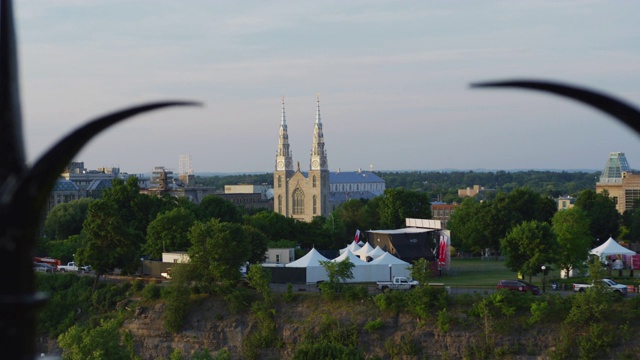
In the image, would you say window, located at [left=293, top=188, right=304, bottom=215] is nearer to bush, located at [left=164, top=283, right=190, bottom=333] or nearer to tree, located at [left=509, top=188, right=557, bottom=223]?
tree, located at [left=509, top=188, right=557, bottom=223]

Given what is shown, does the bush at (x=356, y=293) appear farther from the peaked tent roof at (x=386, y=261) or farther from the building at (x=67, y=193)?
the building at (x=67, y=193)

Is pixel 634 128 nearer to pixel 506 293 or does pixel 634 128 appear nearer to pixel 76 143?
pixel 76 143

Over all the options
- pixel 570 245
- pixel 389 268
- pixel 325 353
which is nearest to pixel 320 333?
pixel 389 268

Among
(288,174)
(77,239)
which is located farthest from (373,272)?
(288,174)

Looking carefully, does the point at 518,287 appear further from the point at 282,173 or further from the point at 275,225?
the point at 282,173

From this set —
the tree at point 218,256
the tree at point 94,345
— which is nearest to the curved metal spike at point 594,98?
the tree at point 94,345

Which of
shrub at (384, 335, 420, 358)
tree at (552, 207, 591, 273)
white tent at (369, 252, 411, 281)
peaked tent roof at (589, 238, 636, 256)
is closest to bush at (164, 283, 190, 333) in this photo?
white tent at (369, 252, 411, 281)
